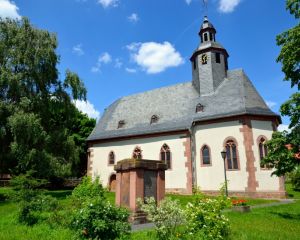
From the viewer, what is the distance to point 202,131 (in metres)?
24.0

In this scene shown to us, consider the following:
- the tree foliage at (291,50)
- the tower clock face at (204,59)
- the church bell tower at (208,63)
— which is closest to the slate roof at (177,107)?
the church bell tower at (208,63)

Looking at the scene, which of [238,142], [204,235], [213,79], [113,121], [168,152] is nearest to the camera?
[204,235]

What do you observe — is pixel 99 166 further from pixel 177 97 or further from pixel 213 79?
pixel 213 79

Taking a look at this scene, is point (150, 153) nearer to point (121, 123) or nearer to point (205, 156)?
point (205, 156)

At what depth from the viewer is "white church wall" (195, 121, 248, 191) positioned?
2175 centimetres

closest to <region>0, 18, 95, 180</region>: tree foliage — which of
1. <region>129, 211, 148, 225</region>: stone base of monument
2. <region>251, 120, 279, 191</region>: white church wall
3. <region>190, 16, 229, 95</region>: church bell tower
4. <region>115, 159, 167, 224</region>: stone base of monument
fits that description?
<region>115, 159, 167, 224</region>: stone base of monument

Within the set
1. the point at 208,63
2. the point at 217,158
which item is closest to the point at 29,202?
the point at 217,158

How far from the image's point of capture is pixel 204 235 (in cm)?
627

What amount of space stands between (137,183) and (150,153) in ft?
48.9

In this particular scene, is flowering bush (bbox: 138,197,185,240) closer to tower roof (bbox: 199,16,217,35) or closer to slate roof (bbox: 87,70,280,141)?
slate roof (bbox: 87,70,280,141)

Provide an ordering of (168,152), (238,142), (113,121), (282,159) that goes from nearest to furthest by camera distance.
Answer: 1. (282,159)
2. (238,142)
3. (168,152)
4. (113,121)

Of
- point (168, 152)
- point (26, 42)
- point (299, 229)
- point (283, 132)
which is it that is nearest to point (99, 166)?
point (168, 152)

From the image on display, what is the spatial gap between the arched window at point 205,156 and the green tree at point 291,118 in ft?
34.1

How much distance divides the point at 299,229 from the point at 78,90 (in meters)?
19.3
